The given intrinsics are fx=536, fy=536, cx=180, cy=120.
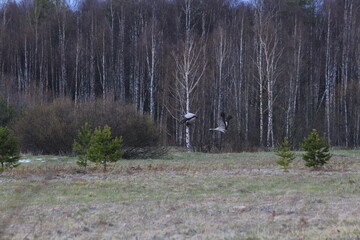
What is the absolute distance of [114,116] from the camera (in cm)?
3356

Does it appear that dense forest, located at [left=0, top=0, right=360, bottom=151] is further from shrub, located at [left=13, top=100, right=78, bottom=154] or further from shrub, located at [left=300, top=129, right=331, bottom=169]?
shrub, located at [left=300, top=129, right=331, bottom=169]

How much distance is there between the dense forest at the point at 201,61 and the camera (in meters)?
45.7

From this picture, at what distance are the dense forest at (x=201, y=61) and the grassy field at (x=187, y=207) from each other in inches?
1044

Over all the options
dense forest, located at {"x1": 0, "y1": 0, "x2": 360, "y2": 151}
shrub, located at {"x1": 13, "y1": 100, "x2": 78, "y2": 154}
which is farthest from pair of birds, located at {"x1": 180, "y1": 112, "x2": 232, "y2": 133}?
dense forest, located at {"x1": 0, "y1": 0, "x2": 360, "y2": 151}

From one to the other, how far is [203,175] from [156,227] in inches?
388

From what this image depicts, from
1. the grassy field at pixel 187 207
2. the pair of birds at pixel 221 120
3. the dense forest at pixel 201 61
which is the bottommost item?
the grassy field at pixel 187 207

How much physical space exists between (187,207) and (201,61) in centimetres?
3740

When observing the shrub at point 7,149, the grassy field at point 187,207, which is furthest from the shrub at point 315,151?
the shrub at point 7,149

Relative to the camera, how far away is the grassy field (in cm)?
786


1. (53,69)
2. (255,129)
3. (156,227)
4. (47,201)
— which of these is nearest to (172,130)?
(255,129)

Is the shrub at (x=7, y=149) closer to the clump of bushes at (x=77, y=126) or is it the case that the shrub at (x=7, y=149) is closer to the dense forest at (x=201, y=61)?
the clump of bushes at (x=77, y=126)

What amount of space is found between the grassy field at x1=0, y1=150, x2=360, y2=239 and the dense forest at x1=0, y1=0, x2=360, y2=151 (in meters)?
26.5

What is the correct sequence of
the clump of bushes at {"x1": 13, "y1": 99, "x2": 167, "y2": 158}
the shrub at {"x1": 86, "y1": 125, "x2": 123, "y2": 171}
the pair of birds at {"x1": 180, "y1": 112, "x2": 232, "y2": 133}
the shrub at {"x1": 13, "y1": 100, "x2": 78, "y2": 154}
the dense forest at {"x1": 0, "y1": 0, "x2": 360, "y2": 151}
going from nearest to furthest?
the pair of birds at {"x1": 180, "y1": 112, "x2": 232, "y2": 133}
the shrub at {"x1": 86, "y1": 125, "x2": 123, "y2": 171}
the clump of bushes at {"x1": 13, "y1": 99, "x2": 167, "y2": 158}
the shrub at {"x1": 13, "y1": 100, "x2": 78, "y2": 154}
the dense forest at {"x1": 0, "y1": 0, "x2": 360, "y2": 151}

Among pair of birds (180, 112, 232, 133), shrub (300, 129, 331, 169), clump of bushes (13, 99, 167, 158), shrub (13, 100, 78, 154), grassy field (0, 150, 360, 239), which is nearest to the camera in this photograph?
grassy field (0, 150, 360, 239)
